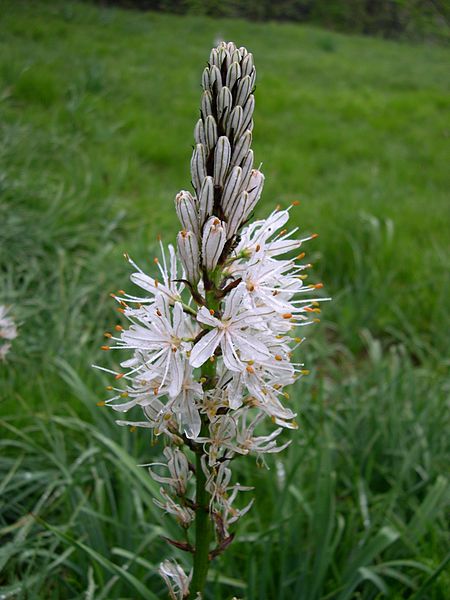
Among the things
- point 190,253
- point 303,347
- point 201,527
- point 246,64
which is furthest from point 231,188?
A: point 303,347

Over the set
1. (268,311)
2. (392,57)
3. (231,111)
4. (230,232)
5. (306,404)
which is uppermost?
(392,57)

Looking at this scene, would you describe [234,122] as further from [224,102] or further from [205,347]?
[205,347]

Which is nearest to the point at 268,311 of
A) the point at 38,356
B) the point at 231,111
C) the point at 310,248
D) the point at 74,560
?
the point at 231,111

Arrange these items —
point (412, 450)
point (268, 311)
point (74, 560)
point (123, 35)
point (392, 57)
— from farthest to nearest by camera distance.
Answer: point (392, 57), point (123, 35), point (412, 450), point (74, 560), point (268, 311)

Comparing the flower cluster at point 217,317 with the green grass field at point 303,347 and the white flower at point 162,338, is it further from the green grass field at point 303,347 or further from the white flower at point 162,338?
the green grass field at point 303,347

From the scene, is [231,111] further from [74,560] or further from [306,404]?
[306,404]

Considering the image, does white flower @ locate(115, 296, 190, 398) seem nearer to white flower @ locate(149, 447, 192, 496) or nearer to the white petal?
the white petal

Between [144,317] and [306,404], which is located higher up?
[144,317]
